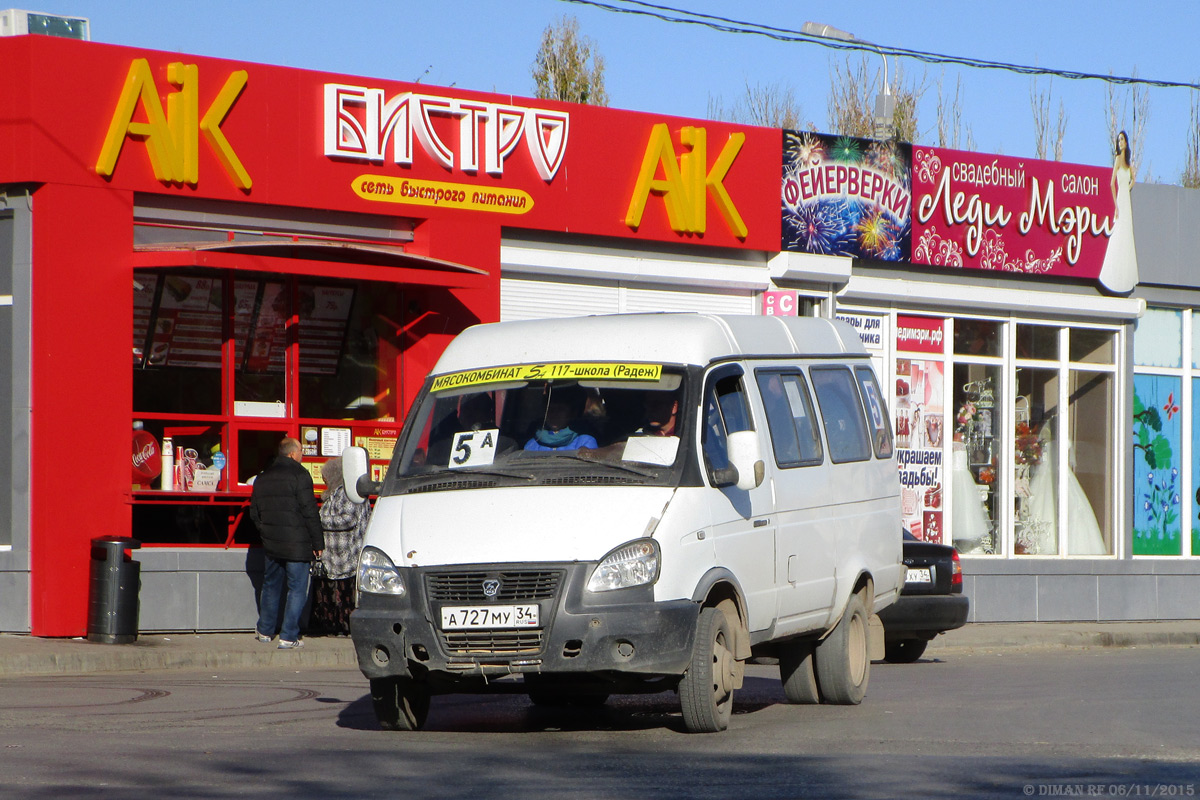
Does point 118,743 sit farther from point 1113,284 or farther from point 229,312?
point 1113,284

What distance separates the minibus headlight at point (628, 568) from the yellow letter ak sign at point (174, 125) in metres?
8.91

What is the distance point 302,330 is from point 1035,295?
10.4 meters

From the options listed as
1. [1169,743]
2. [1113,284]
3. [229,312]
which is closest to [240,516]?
[229,312]

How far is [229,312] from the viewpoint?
55.7ft

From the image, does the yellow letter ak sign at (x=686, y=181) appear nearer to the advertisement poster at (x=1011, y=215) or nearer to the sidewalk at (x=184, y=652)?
the advertisement poster at (x=1011, y=215)

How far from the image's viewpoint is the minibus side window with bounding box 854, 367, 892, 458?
39.1 ft

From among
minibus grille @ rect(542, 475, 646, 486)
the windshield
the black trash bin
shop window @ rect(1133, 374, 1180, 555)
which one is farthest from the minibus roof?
shop window @ rect(1133, 374, 1180, 555)

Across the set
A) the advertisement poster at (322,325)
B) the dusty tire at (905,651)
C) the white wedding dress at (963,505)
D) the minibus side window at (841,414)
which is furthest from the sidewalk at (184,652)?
the minibus side window at (841,414)

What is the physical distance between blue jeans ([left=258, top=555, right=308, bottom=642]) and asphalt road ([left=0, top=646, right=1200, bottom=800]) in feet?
7.55

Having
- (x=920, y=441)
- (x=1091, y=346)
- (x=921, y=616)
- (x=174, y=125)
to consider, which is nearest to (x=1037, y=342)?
(x=1091, y=346)

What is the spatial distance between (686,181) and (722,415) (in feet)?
34.2

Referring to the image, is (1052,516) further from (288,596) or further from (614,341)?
(614,341)

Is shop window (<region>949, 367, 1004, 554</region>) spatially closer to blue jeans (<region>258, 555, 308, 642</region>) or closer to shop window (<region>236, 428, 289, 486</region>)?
shop window (<region>236, 428, 289, 486</region>)

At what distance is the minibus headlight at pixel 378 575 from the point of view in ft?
29.7
